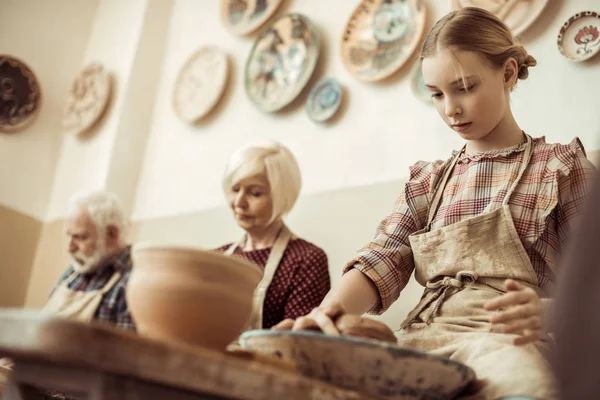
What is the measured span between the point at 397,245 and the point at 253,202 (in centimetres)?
92

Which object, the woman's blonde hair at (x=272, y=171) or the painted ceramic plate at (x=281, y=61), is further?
the painted ceramic plate at (x=281, y=61)

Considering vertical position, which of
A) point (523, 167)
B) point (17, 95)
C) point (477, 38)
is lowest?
point (523, 167)

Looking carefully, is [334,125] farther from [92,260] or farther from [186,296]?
[186,296]

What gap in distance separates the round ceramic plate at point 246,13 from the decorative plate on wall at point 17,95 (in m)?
1.38

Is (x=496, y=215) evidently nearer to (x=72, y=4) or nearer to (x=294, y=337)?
(x=294, y=337)

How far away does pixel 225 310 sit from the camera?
2.94 feet

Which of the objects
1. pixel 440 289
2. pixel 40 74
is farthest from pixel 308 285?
pixel 40 74

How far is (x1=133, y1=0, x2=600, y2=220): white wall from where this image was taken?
75.8 inches

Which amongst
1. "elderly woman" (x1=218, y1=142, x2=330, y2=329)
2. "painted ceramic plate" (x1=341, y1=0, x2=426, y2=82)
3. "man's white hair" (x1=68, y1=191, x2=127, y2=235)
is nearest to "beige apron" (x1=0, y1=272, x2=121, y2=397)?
"man's white hair" (x1=68, y1=191, x2=127, y2=235)

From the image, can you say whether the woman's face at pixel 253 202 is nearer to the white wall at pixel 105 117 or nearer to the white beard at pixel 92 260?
the white beard at pixel 92 260

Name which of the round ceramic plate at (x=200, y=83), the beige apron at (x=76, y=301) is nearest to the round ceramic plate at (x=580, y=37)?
the round ceramic plate at (x=200, y=83)

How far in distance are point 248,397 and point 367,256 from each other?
0.72m

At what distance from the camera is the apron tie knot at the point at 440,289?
127 centimetres

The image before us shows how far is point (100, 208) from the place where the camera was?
279cm
